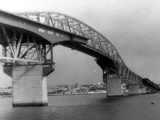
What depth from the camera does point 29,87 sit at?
6806cm

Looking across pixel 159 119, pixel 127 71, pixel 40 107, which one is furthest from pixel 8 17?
pixel 127 71

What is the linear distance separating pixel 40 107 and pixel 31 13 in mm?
20337

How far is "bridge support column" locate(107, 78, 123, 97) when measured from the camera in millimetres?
131625

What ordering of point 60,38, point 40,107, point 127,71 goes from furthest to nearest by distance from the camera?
1. point 127,71
2. point 60,38
3. point 40,107

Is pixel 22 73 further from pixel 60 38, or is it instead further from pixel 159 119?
pixel 159 119

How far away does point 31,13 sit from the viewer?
70.8 m

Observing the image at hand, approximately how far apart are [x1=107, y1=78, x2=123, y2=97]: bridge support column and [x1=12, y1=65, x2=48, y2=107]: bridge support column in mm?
66350

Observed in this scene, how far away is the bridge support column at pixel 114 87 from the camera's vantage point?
132 metres

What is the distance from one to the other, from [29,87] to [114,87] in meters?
69.9

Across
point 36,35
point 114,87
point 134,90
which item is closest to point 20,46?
point 36,35

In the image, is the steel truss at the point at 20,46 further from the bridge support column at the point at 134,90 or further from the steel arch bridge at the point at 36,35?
the bridge support column at the point at 134,90

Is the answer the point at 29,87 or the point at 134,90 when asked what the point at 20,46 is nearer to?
the point at 29,87

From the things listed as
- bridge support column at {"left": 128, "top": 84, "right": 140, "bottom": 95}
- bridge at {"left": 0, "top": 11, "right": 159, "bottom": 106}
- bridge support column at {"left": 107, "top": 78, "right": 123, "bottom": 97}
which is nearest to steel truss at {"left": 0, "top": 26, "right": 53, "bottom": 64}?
bridge at {"left": 0, "top": 11, "right": 159, "bottom": 106}

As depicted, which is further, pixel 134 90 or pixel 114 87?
pixel 134 90
